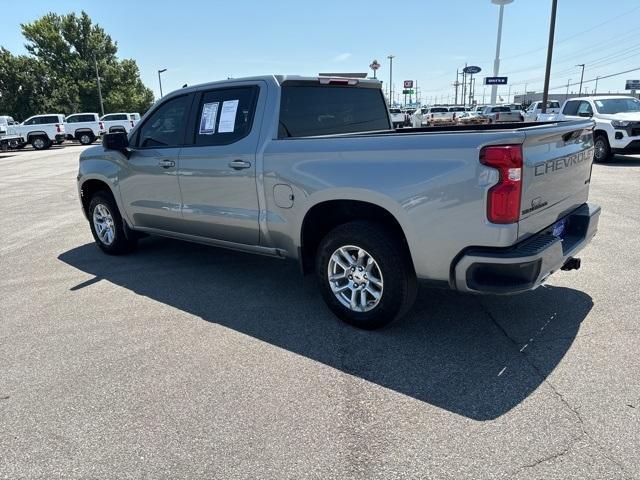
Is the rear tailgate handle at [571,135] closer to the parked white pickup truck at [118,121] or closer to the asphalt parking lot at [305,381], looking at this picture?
the asphalt parking lot at [305,381]

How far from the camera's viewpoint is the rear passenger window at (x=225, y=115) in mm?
4375

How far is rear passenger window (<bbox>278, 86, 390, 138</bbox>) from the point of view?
4.32m

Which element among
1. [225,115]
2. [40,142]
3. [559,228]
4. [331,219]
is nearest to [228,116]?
[225,115]

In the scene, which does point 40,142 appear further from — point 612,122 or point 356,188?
point 356,188

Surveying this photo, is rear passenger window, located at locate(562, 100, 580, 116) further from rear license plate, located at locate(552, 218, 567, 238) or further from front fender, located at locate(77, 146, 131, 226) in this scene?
front fender, located at locate(77, 146, 131, 226)

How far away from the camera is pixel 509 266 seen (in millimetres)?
3004

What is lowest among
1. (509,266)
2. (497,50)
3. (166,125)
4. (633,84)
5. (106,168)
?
(633,84)

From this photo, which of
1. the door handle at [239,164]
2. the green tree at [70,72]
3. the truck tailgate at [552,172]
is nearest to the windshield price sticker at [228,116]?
the door handle at [239,164]

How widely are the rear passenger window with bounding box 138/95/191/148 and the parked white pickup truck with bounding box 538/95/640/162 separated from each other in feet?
36.5

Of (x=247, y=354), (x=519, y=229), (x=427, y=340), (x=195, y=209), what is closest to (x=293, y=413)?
(x=247, y=354)

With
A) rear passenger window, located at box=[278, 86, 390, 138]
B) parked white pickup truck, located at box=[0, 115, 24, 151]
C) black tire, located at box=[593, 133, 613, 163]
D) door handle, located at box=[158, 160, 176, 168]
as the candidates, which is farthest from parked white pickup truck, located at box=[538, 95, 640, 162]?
parked white pickup truck, located at box=[0, 115, 24, 151]

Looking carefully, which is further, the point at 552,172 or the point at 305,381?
the point at 552,172

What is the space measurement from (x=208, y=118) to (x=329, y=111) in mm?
1135

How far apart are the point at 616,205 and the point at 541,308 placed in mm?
4992
